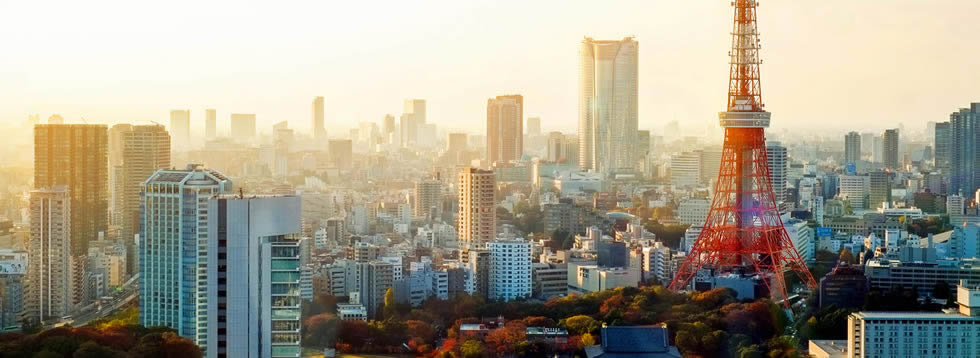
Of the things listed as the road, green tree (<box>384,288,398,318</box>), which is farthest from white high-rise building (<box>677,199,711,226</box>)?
the road

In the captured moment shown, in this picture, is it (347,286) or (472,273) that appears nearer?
(347,286)

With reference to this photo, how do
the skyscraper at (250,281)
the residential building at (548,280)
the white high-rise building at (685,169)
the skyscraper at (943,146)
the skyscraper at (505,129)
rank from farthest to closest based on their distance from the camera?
the white high-rise building at (685,169) → the skyscraper at (505,129) → the skyscraper at (943,146) → the residential building at (548,280) → the skyscraper at (250,281)

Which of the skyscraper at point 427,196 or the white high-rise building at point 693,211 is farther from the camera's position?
the skyscraper at point 427,196

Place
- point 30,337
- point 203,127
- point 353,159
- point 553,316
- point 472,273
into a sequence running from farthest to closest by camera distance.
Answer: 1. point 353,159
2. point 472,273
3. point 203,127
4. point 553,316
5. point 30,337

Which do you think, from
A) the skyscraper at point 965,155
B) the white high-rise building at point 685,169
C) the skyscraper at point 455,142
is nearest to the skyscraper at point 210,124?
the skyscraper at point 455,142

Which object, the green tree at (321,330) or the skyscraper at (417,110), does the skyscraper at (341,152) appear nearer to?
the skyscraper at (417,110)

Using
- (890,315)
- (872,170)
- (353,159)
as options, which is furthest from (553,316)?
(872,170)

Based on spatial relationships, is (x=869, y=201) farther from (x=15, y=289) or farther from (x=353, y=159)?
(x=15, y=289)

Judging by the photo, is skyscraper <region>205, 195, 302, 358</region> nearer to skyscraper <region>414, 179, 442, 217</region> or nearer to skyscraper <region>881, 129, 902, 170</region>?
skyscraper <region>414, 179, 442, 217</region>
